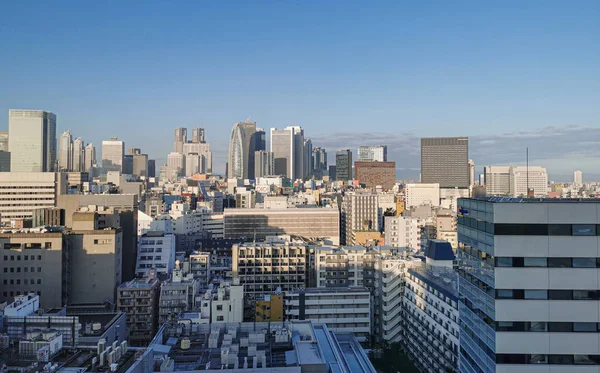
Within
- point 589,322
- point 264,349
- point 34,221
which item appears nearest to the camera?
point 589,322

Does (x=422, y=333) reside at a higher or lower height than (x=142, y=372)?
lower

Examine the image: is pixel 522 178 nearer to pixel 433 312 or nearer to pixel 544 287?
pixel 433 312

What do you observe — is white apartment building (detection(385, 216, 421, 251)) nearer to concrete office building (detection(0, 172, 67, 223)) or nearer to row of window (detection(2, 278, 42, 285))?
row of window (detection(2, 278, 42, 285))

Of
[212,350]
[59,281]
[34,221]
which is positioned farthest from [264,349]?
[34,221]

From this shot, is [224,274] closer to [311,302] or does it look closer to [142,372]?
[311,302]

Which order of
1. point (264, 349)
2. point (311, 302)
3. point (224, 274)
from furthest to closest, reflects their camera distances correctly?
point (224, 274) < point (311, 302) < point (264, 349)

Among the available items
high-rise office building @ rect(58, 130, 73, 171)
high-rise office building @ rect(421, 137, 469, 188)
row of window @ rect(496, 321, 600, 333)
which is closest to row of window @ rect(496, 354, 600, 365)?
row of window @ rect(496, 321, 600, 333)

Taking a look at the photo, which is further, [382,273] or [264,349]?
[382,273]
